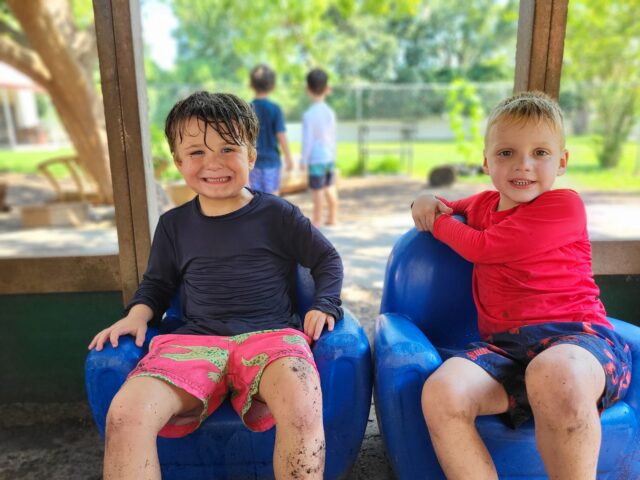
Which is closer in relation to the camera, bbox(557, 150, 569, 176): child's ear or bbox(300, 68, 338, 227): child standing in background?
bbox(557, 150, 569, 176): child's ear

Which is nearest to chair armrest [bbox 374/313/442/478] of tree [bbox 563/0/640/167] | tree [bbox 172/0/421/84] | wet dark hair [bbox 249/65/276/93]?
wet dark hair [bbox 249/65/276/93]

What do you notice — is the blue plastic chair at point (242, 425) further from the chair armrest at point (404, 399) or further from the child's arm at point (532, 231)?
the child's arm at point (532, 231)

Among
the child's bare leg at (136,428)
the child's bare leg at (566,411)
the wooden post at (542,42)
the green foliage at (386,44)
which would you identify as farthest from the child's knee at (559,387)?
the green foliage at (386,44)

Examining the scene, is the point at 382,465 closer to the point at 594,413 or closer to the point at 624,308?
the point at 594,413

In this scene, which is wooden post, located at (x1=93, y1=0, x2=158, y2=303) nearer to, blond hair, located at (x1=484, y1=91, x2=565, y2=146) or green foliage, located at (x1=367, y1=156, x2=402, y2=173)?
blond hair, located at (x1=484, y1=91, x2=565, y2=146)

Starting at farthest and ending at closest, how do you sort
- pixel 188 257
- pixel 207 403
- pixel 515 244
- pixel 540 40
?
pixel 540 40 → pixel 188 257 → pixel 515 244 → pixel 207 403

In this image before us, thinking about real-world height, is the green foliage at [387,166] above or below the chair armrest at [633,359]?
below

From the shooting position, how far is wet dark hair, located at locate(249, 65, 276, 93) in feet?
14.1

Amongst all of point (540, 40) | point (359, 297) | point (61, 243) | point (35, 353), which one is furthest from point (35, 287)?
point (61, 243)

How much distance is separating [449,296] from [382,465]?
666 millimetres

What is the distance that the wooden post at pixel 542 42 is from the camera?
1.98 metres

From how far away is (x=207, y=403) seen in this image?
152 centimetres

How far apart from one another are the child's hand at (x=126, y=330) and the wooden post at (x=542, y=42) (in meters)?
1.69

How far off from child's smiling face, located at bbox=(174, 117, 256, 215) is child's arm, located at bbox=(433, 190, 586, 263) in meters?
0.79
